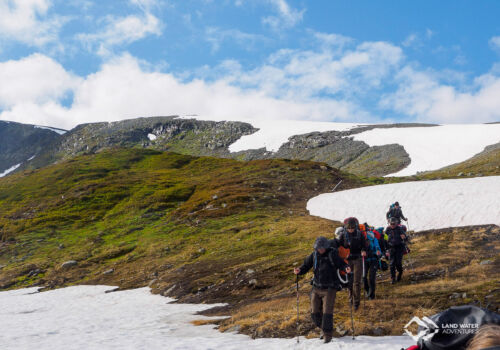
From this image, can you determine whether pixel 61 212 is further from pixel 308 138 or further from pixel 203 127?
pixel 203 127

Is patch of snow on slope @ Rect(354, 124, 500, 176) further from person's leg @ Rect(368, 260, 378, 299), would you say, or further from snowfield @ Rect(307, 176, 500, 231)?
person's leg @ Rect(368, 260, 378, 299)

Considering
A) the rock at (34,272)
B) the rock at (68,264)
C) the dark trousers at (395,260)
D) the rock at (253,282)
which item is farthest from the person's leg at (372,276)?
the rock at (34,272)

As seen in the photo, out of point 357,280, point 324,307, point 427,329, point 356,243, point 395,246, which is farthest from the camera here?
point 395,246

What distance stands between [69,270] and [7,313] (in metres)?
14.0

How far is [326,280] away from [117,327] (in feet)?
37.1

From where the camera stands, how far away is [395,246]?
1833cm

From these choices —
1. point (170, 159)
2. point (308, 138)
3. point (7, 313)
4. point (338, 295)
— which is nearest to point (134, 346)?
point (338, 295)

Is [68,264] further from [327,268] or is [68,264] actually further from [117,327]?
[327,268]

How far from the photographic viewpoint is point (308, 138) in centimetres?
14162

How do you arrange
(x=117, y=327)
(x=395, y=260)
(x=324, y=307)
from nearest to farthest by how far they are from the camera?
(x=324, y=307), (x=117, y=327), (x=395, y=260)

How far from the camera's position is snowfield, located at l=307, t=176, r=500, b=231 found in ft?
106

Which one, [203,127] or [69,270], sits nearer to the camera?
[69,270]

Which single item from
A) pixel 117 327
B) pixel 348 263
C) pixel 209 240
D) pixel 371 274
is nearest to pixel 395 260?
pixel 371 274

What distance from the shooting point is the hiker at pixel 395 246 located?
59.3ft
